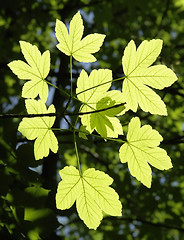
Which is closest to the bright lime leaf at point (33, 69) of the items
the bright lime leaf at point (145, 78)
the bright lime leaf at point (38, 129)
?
the bright lime leaf at point (38, 129)

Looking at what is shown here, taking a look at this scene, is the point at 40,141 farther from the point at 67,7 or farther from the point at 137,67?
the point at 67,7

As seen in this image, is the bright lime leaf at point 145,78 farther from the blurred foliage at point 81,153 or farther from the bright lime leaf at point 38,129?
the blurred foliage at point 81,153

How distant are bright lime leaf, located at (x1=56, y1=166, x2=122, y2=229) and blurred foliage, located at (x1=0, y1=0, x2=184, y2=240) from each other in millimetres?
210

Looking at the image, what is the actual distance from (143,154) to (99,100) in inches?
11.1

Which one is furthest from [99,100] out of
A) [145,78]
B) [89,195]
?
[89,195]

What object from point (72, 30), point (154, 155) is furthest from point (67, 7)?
point (154, 155)

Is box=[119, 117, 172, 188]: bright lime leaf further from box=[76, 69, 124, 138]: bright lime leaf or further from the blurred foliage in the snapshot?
the blurred foliage

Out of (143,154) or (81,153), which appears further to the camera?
(81,153)

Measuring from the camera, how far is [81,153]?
12.8ft

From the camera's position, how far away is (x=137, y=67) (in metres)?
1.08

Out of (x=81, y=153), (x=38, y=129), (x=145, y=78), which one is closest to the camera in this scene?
(x=145, y=78)

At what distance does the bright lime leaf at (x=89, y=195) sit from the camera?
110 centimetres

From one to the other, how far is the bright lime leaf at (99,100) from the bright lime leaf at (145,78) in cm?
7

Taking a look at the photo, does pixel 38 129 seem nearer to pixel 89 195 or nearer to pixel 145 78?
pixel 89 195
